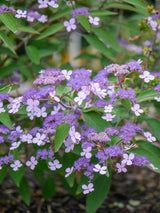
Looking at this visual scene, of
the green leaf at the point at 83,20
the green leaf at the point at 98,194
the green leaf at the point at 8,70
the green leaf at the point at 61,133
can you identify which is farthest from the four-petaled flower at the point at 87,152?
the green leaf at the point at 8,70

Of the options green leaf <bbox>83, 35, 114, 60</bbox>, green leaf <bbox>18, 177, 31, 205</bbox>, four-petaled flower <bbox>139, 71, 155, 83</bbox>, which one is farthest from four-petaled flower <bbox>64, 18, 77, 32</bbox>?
green leaf <bbox>18, 177, 31, 205</bbox>

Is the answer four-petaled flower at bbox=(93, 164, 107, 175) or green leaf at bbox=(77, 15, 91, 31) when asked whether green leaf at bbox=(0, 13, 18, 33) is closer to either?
green leaf at bbox=(77, 15, 91, 31)

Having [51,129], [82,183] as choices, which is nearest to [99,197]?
[82,183]

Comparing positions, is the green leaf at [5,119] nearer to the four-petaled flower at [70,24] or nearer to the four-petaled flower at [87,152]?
the four-petaled flower at [87,152]

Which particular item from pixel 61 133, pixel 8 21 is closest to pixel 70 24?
pixel 8 21

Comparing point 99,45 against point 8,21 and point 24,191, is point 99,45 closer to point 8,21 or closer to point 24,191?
point 8,21
